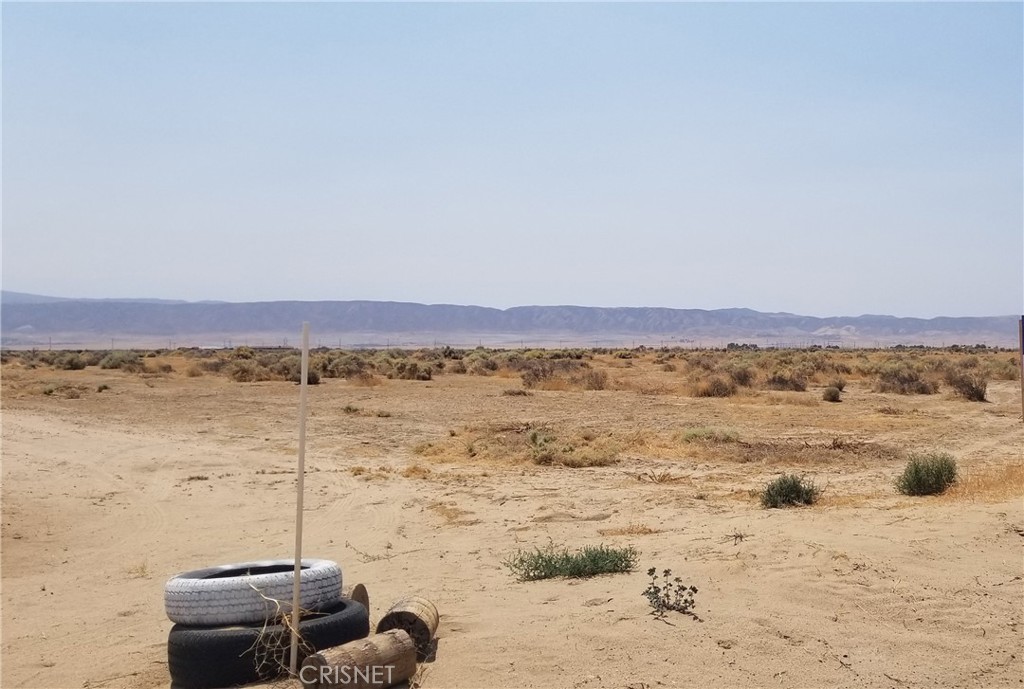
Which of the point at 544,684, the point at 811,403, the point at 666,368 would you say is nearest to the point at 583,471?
the point at 544,684

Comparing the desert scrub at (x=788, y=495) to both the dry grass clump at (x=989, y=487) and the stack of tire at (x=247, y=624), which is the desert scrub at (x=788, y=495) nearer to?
the dry grass clump at (x=989, y=487)

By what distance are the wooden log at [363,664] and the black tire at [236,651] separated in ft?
0.89

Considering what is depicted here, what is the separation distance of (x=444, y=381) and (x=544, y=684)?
33.5m

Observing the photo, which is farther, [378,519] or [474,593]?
[378,519]

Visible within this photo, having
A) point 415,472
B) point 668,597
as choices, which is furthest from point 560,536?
point 415,472

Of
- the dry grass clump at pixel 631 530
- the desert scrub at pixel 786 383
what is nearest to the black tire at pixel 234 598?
the dry grass clump at pixel 631 530

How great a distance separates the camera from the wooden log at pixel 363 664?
600 cm

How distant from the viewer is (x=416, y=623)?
23.1ft

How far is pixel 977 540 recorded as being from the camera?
359 inches

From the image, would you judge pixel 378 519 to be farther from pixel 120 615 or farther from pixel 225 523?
pixel 120 615

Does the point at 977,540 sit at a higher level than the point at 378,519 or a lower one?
higher

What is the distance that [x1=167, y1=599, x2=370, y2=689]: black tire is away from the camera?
6.51m

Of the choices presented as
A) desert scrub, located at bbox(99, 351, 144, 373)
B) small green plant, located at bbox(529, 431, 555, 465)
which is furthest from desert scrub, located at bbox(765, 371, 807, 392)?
desert scrub, located at bbox(99, 351, 144, 373)

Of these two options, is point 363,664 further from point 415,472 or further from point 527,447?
point 527,447
